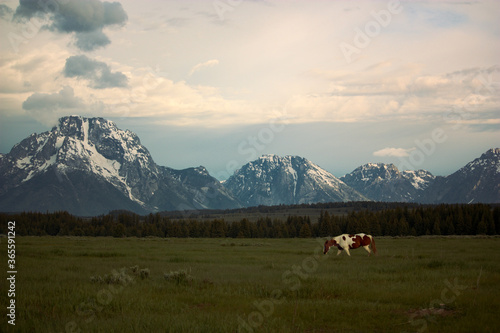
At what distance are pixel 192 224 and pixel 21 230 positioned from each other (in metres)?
49.0

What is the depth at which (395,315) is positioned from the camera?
1462 cm

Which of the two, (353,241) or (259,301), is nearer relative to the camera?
(259,301)

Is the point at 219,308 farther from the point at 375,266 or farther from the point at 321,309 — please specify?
the point at 375,266

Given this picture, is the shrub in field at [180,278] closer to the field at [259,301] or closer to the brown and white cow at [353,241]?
the field at [259,301]

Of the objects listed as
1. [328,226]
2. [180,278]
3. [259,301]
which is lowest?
[328,226]

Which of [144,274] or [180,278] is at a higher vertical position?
[180,278]

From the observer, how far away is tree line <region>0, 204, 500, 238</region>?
104m

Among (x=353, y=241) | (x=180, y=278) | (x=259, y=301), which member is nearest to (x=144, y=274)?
(x=180, y=278)

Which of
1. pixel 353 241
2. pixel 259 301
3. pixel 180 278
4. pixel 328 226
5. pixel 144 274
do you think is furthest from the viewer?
pixel 328 226

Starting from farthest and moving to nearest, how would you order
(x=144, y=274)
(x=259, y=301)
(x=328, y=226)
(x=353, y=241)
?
(x=328, y=226) < (x=353, y=241) < (x=144, y=274) < (x=259, y=301)

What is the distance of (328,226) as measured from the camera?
401 feet

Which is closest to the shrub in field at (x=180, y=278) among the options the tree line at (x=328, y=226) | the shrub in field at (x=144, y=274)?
the shrub in field at (x=144, y=274)

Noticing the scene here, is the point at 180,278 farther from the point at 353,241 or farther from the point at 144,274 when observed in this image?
the point at 353,241

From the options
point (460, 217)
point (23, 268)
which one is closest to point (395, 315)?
point (23, 268)
